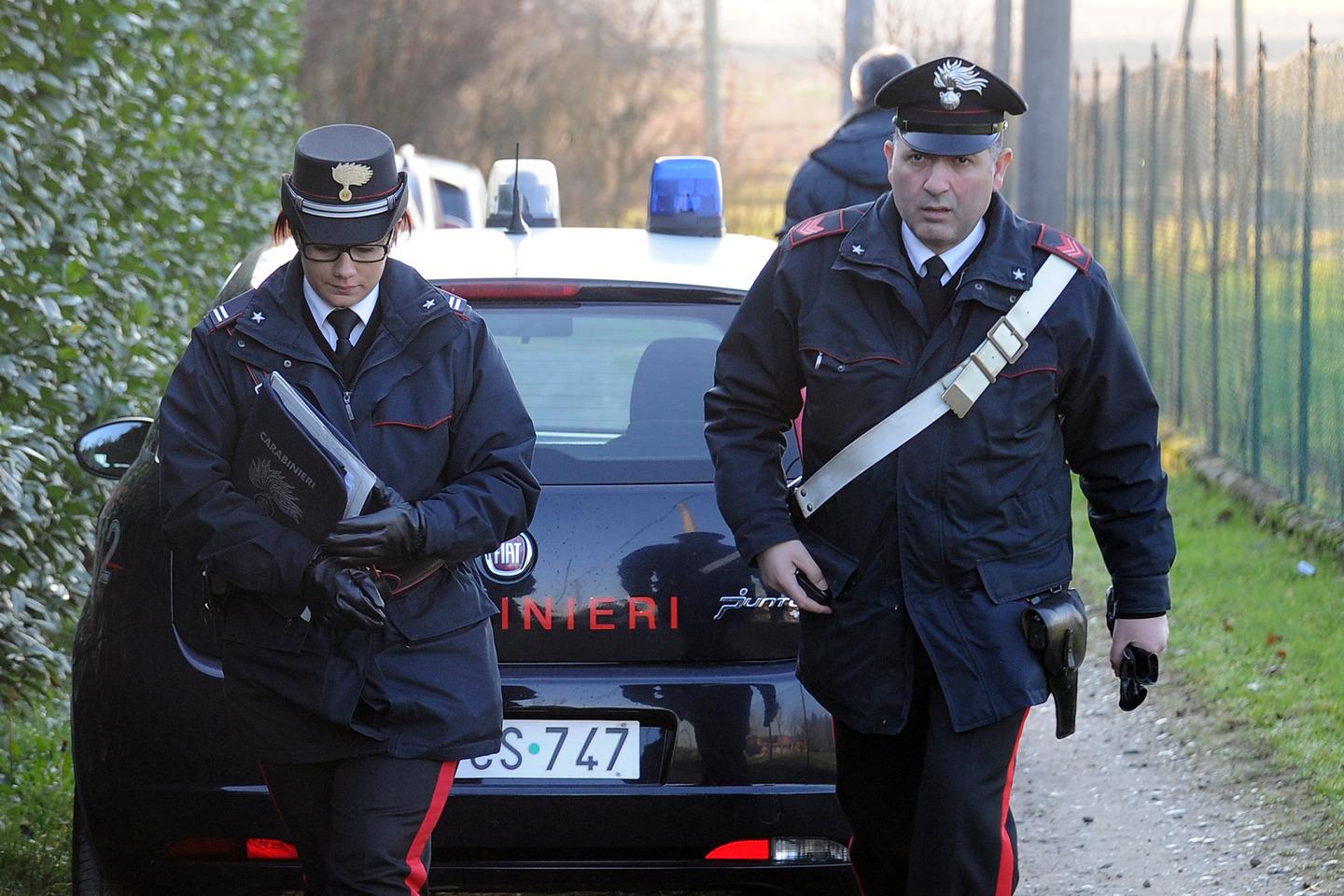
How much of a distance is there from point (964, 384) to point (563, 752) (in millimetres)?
1125

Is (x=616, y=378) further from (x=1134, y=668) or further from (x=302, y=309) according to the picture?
(x=1134, y=668)

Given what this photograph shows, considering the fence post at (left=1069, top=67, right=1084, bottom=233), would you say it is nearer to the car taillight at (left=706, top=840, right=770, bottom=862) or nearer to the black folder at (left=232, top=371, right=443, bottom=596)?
the car taillight at (left=706, top=840, right=770, bottom=862)

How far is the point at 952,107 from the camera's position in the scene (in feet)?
11.2

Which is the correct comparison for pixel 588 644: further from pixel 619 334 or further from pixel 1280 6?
pixel 1280 6

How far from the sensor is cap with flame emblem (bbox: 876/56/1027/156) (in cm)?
341

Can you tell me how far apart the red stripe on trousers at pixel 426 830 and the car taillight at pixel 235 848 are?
58 cm

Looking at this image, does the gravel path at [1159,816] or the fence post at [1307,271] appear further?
the fence post at [1307,271]

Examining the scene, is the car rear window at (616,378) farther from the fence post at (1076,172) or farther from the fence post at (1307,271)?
A: the fence post at (1076,172)

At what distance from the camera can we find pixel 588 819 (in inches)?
148

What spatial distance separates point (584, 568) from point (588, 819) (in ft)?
1.62

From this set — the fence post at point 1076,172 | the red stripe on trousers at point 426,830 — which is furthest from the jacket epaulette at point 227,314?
the fence post at point 1076,172

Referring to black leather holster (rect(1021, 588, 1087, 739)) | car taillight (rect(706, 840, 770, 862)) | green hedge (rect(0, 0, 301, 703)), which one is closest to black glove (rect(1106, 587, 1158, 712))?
black leather holster (rect(1021, 588, 1087, 739))

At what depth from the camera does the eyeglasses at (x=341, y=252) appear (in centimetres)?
322

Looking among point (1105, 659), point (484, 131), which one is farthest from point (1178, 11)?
point (1105, 659)
